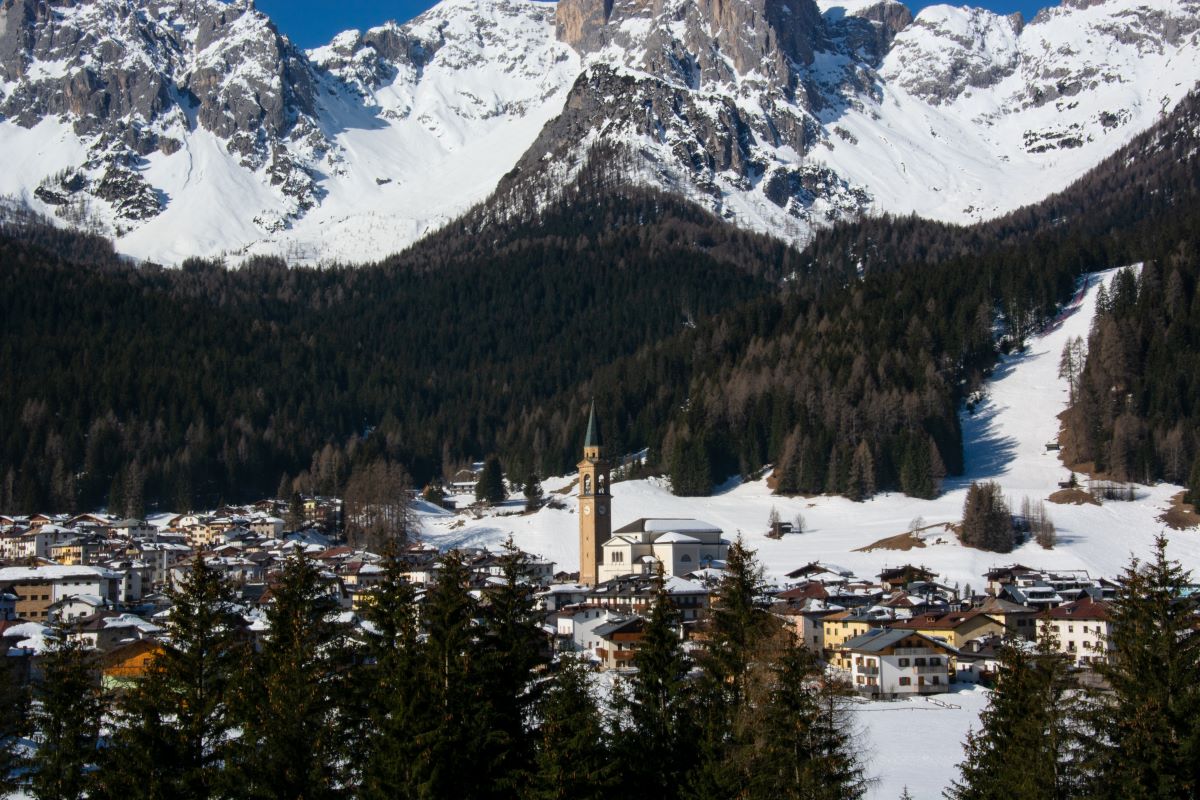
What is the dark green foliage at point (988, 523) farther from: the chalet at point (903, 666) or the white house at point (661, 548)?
the chalet at point (903, 666)

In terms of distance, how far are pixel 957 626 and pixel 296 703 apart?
49882 mm

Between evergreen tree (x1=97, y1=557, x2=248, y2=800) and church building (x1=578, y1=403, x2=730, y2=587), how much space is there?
67.2 m

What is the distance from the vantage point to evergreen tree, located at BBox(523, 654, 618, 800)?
29016 mm

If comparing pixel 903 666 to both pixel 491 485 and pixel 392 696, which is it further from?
pixel 491 485

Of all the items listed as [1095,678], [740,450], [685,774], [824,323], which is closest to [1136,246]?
[824,323]

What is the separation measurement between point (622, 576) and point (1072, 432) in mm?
49275

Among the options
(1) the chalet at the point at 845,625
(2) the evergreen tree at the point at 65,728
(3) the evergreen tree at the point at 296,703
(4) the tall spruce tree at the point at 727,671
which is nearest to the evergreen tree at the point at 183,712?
(3) the evergreen tree at the point at 296,703

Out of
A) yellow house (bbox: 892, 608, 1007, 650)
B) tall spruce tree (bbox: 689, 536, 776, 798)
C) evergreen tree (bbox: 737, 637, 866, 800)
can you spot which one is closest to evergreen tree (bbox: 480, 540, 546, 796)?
tall spruce tree (bbox: 689, 536, 776, 798)

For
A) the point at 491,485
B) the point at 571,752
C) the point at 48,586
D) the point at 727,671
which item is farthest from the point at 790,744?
the point at 491,485

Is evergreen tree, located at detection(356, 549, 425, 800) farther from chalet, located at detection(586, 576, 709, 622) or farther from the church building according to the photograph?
the church building

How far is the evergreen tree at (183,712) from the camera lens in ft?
99.1

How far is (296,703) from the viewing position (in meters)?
30.8

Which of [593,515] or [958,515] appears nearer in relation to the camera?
[593,515]

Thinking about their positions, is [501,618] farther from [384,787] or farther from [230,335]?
[230,335]
